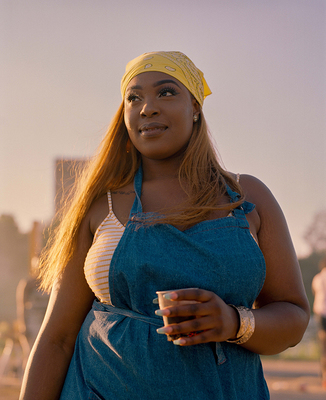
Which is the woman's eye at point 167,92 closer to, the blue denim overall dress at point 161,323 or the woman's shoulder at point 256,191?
the woman's shoulder at point 256,191

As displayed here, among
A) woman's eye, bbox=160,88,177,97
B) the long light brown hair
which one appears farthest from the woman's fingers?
woman's eye, bbox=160,88,177,97

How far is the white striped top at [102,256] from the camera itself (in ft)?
5.47

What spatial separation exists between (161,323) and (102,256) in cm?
33

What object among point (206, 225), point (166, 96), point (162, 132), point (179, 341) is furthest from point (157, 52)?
point (179, 341)

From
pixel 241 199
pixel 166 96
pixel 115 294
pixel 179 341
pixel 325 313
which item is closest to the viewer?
pixel 179 341

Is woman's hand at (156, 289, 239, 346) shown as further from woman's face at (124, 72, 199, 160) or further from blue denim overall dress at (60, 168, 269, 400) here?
woman's face at (124, 72, 199, 160)

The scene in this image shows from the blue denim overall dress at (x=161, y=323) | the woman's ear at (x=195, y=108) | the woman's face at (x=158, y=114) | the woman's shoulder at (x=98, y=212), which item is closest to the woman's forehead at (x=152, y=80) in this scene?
the woman's face at (x=158, y=114)

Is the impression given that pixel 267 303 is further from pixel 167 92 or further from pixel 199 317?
pixel 167 92

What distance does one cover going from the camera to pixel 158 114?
6.17 feet

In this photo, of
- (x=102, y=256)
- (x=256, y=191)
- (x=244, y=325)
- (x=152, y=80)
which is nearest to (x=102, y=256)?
(x=102, y=256)

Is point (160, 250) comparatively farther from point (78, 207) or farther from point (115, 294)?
point (78, 207)

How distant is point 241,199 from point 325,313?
608 centimetres

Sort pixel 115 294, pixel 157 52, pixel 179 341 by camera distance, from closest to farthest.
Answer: pixel 179 341
pixel 115 294
pixel 157 52

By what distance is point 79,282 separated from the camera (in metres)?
1.86
